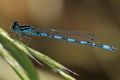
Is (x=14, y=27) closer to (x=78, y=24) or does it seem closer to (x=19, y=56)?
(x=19, y=56)

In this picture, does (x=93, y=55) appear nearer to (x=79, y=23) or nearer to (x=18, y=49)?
(x=79, y=23)

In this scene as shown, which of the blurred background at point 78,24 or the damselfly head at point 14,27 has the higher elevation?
A: the damselfly head at point 14,27

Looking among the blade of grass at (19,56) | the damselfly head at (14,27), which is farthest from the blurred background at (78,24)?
the blade of grass at (19,56)

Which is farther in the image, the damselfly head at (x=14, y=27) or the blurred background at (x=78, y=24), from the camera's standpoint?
the blurred background at (x=78, y=24)

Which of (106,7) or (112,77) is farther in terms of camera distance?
(106,7)

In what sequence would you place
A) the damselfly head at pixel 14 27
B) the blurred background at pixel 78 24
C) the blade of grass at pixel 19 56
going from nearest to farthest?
1. the blade of grass at pixel 19 56
2. the damselfly head at pixel 14 27
3. the blurred background at pixel 78 24

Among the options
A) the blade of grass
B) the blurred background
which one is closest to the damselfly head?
the blade of grass

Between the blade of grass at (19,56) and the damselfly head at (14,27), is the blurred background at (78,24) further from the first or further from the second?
the blade of grass at (19,56)

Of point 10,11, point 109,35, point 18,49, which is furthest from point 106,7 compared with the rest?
point 18,49
